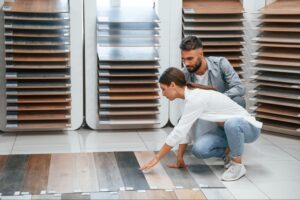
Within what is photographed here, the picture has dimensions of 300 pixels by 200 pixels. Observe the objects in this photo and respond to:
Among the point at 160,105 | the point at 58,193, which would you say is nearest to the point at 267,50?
the point at 160,105

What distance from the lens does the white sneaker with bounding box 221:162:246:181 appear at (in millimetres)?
3566

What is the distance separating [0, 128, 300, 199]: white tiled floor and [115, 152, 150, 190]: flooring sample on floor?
288mm

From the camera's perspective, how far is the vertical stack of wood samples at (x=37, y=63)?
478cm

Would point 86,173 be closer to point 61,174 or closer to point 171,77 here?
point 61,174

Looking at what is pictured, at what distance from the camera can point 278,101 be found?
16.1ft

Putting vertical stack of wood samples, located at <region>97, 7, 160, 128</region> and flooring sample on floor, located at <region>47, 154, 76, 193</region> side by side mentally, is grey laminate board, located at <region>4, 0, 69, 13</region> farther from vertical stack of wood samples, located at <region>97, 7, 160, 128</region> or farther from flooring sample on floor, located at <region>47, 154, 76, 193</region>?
flooring sample on floor, located at <region>47, 154, 76, 193</region>

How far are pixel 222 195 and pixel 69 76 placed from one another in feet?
7.28

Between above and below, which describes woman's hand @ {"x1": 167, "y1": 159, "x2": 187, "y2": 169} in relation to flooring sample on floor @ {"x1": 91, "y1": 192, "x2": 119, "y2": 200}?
above

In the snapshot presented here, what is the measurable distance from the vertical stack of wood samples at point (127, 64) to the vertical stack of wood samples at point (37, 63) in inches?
13.5

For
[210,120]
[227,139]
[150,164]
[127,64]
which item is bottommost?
[150,164]

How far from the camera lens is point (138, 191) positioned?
329 cm

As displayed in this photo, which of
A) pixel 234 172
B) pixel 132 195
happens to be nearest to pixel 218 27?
pixel 234 172

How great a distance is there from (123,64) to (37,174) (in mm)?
1685

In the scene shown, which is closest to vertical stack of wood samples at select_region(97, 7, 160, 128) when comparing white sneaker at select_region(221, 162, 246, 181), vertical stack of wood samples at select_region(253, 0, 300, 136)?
vertical stack of wood samples at select_region(253, 0, 300, 136)
